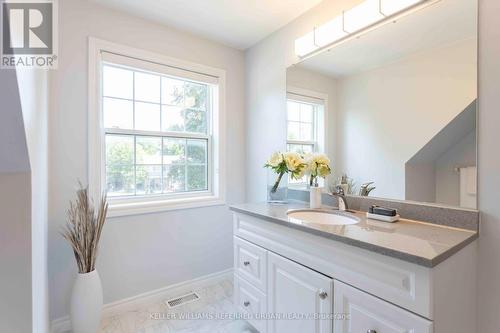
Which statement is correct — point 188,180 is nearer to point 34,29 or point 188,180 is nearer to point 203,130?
point 203,130

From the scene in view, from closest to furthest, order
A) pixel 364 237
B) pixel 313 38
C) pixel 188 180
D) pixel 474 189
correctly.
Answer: pixel 364 237, pixel 474 189, pixel 313 38, pixel 188 180

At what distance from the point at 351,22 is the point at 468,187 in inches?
47.8

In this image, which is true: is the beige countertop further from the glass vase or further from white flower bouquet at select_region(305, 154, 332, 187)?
the glass vase

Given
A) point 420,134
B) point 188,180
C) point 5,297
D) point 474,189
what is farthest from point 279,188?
point 5,297

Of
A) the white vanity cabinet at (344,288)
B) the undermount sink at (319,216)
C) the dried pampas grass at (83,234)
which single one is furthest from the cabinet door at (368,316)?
the dried pampas grass at (83,234)

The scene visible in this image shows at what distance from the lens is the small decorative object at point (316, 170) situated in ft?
5.68

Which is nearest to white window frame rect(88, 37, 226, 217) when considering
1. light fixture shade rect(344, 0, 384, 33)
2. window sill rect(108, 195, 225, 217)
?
window sill rect(108, 195, 225, 217)

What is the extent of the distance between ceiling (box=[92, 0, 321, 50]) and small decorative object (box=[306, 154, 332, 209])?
118 cm

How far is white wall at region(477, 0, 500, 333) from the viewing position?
42.1 inches

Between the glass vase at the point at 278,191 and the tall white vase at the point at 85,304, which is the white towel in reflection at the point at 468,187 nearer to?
the glass vase at the point at 278,191

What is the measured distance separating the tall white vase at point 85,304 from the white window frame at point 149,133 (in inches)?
19.7

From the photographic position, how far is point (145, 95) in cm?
219

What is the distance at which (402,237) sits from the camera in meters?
1.04

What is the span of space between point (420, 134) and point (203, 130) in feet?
6.14
